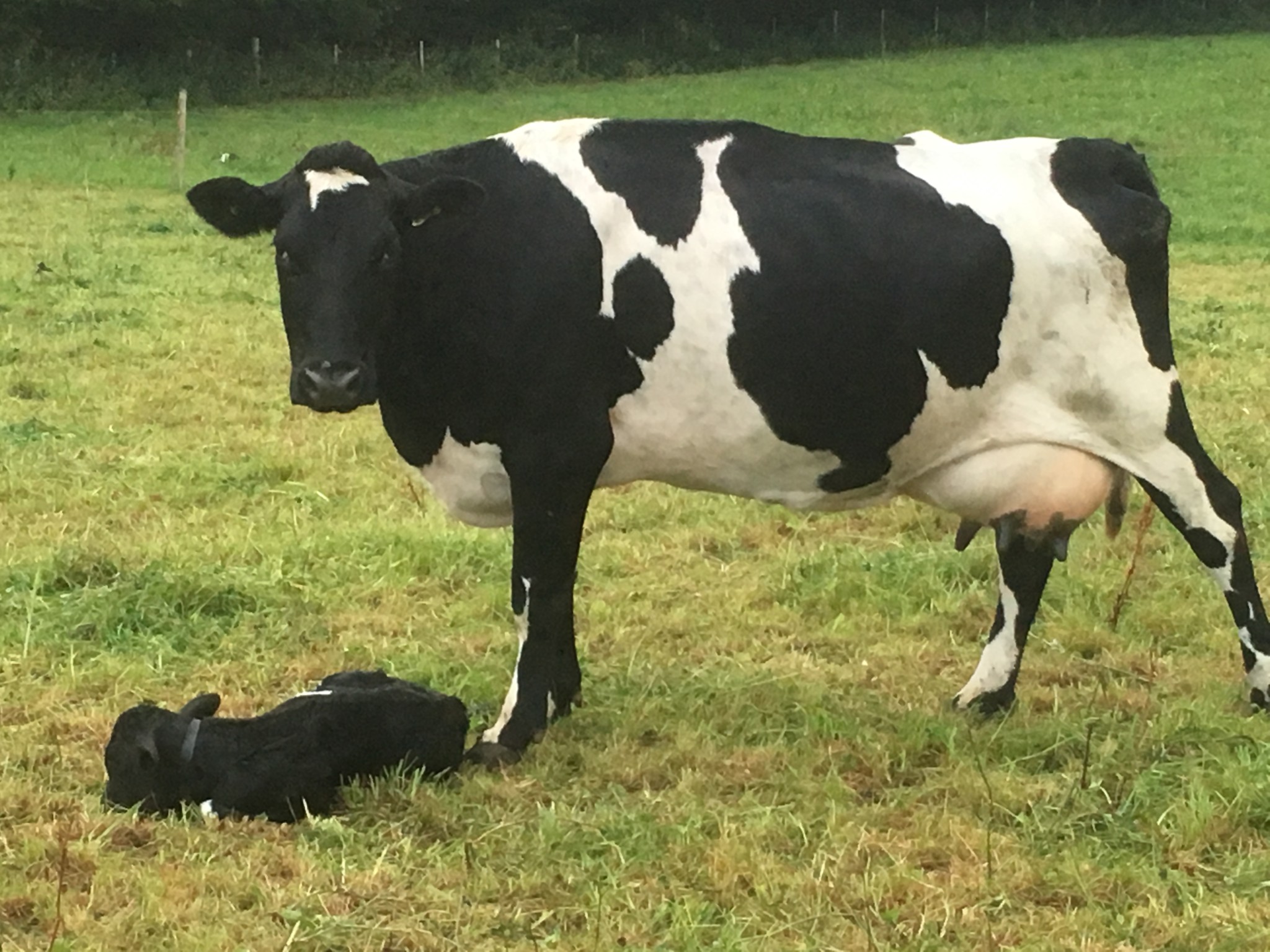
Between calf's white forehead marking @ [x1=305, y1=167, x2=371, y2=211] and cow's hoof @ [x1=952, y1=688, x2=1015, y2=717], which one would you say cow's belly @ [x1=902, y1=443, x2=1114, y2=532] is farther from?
calf's white forehead marking @ [x1=305, y1=167, x2=371, y2=211]

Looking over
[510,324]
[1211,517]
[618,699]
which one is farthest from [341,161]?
[1211,517]

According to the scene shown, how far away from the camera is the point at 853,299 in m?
5.46

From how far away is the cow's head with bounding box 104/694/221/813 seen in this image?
476 centimetres

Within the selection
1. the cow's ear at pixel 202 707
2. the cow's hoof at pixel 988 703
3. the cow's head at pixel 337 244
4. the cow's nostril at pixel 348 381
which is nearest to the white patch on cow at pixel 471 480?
the cow's head at pixel 337 244

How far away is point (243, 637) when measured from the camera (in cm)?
642

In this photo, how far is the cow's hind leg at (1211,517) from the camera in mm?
5707

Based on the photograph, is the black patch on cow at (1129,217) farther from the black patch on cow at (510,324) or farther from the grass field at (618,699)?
the black patch on cow at (510,324)

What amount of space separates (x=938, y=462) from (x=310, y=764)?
2308 millimetres

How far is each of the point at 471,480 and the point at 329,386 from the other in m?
0.83

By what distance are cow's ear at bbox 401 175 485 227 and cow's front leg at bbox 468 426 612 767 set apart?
2.55 feet

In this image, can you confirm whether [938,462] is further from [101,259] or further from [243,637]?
[101,259]

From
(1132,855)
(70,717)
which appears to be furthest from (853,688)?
(70,717)

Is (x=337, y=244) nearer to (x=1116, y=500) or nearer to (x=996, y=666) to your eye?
(x=996, y=666)

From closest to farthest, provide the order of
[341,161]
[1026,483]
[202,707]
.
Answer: [202,707] < [341,161] < [1026,483]
